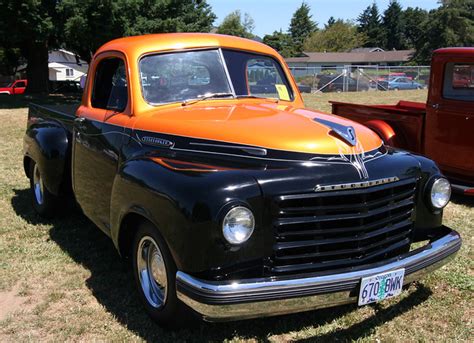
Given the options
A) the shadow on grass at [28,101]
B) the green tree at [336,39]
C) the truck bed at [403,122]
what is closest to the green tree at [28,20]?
the shadow on grass at [28,101]

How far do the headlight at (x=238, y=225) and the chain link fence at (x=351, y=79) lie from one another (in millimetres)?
24832

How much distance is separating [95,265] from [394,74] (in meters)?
29.5

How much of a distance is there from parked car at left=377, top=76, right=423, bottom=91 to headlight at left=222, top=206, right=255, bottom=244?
28277 mm

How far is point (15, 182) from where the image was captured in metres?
7.09

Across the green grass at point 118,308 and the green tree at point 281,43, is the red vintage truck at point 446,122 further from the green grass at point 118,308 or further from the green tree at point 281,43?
the green tree at point 281,43

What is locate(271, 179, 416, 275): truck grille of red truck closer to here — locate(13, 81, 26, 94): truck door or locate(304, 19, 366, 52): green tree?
locate(13, 81, 26, 94): truck door

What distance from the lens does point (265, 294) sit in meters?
2.54

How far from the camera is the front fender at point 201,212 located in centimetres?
256

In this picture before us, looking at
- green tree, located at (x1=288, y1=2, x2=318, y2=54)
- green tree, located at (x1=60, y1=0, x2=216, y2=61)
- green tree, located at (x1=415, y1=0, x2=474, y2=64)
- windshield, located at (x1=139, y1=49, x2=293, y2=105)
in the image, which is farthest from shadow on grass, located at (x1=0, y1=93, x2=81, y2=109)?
green tree, located at (x1=288, y1=2, x2=318, y2=54)

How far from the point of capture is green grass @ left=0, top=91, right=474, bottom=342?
3.21 meters

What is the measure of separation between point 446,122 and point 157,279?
4.65 metres

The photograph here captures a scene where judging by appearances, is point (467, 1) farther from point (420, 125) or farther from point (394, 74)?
point (420, 125)

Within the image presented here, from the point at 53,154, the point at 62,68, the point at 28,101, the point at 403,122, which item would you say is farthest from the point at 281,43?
the point at 53,154

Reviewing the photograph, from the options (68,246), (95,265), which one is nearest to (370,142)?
(95,265)
